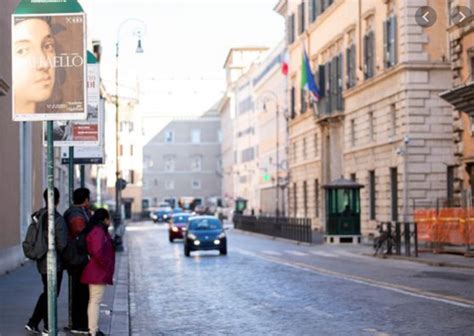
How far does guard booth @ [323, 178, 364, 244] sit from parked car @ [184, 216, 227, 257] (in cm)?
979

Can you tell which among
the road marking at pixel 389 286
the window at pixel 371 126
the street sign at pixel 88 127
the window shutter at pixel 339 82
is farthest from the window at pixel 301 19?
the street sign at pixel 88 127

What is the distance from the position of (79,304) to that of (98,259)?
5.44 feet

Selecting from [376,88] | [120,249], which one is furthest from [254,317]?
[376,88]

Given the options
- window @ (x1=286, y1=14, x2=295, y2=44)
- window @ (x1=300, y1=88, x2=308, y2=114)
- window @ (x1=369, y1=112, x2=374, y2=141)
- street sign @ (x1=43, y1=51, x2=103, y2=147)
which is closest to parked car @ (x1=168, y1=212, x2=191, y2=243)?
window @ (x1=369, y1=112, x2=374, y2=141)

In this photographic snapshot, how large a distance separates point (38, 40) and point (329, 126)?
5323 cm

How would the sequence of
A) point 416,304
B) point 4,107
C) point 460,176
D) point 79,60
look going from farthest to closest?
point 460,176, point 4,107, point 416,304, point 79,60

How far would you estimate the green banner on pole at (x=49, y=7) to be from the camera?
10922mm

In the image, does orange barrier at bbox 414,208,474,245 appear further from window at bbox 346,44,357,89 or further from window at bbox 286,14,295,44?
window at bbox 286,14,295,44

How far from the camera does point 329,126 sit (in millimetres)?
63594

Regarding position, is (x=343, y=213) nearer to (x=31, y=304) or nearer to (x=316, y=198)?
(x=316, y=198)

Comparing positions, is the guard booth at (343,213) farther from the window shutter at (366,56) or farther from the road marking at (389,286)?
the road marking at (389,286)

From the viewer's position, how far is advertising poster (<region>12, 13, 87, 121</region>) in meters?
10.8

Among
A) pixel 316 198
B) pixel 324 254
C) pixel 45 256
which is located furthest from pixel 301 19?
pixel 45 256

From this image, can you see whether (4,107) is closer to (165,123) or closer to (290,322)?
(290,322)
